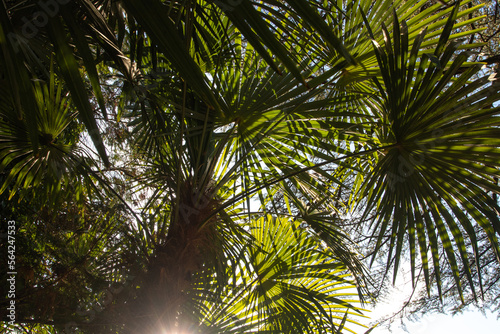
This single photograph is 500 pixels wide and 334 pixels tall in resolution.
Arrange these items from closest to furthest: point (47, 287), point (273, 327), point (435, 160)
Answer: point (435, 160) < point (47, 287) < point (273, 327)

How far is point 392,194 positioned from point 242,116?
852 mm

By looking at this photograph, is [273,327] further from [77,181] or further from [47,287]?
[77,181]

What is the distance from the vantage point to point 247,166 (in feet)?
6.16

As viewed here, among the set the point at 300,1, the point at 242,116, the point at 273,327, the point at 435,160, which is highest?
the point at 242,116

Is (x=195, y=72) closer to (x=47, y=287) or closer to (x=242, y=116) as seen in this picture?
(x=242, y=116)

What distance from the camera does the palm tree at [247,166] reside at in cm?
129

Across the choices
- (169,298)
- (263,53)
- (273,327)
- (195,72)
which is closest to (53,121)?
(169,298)

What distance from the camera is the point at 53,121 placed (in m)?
1.61

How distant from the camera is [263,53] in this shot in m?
0.63

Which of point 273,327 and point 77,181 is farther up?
point 77,181

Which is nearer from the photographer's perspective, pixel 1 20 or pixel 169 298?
pixel 1 20

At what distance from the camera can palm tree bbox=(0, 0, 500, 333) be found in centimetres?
129

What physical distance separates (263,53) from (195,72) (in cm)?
14

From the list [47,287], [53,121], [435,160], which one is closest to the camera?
[435,160]
